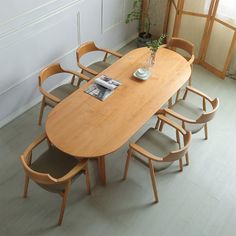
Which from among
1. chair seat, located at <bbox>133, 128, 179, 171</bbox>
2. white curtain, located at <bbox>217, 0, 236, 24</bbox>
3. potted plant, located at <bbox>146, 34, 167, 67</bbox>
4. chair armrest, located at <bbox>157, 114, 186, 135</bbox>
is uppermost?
white curtain, located at <bbox>217, 0, 236, 24</bbox>

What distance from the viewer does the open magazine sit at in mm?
3064

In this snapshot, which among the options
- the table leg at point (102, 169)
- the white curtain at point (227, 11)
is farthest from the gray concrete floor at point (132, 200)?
the white curtain at point (227, 11)

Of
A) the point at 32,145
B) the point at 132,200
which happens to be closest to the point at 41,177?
the point at 32,145

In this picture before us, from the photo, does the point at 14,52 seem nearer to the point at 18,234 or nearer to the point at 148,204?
the point at 18,234

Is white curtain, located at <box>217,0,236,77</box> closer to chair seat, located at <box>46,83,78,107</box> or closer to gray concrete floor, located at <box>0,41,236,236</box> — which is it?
gray concrete floor, located at <box>0,41,236,236</box>

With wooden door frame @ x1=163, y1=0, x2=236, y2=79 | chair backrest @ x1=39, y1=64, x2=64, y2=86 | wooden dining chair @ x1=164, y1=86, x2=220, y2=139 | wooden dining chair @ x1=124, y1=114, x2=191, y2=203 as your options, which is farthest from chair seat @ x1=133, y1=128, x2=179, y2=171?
wooden door frame @ x1=163, y1=0, x2=236, y2=79

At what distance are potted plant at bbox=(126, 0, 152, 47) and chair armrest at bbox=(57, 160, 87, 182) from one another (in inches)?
111

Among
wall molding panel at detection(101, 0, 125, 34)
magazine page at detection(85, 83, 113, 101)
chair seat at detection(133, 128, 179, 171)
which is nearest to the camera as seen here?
chair seat at detection(133, 128, 179, 171)

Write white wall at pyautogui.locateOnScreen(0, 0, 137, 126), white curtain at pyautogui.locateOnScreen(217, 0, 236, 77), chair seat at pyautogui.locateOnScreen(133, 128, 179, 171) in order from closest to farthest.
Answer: chair seat at pyautogui.locateOnScreen(133, 128, 179, 171)
white wall at pyautogui.locateOnScreen(0, 0, 137, 126)
white curtain at pyautogui.locateOnScreen(217, 0, 236, 77)

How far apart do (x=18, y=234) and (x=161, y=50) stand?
8.21 ft

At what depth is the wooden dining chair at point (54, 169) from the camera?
2.47m

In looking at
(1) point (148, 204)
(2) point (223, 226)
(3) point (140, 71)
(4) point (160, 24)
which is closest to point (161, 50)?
(3) point (140, 71)

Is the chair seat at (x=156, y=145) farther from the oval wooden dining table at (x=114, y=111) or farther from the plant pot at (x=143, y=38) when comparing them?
the plant pot at (x=143, y=38)

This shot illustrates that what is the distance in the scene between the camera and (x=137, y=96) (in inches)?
121
